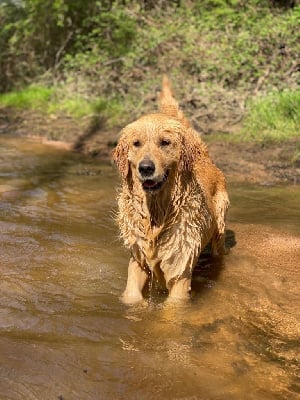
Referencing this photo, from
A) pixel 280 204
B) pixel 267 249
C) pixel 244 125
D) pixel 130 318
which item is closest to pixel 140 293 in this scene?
pixel 130 318

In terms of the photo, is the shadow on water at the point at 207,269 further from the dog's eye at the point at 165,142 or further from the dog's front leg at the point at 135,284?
the dog's eye at the point at 165,142

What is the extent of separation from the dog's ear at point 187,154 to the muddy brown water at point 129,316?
1.11 metres

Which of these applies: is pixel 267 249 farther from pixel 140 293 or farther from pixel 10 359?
pixel 10 359

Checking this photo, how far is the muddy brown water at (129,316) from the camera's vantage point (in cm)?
302

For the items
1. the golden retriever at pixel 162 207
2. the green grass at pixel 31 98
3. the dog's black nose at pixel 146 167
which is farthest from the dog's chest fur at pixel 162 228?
the green grass at pixel 31 98

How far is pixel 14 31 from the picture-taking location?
2202 cm

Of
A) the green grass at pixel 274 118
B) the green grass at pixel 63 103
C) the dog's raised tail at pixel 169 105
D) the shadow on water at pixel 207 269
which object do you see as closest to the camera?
the shadow on water at pixel 207 269

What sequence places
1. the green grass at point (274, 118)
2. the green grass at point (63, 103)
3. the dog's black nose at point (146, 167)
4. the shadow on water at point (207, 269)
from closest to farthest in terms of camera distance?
the dog's black nose at point (146, 167), the shadow on water at point (207, 269), the green grass at point (274, 118), the green grass at point (63, 103)

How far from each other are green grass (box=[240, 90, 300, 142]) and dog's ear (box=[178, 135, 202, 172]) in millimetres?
6207

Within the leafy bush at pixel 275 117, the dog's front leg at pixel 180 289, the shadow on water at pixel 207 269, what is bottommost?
the shadow on water at pixel 207 269

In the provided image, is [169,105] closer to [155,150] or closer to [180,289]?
[155,150]

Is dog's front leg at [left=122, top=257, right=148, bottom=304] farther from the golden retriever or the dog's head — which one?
the dog's head

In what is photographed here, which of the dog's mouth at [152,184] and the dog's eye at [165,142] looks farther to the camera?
the dog's eye at [165,142]

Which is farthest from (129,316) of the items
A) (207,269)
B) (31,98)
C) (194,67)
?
(31,98)
